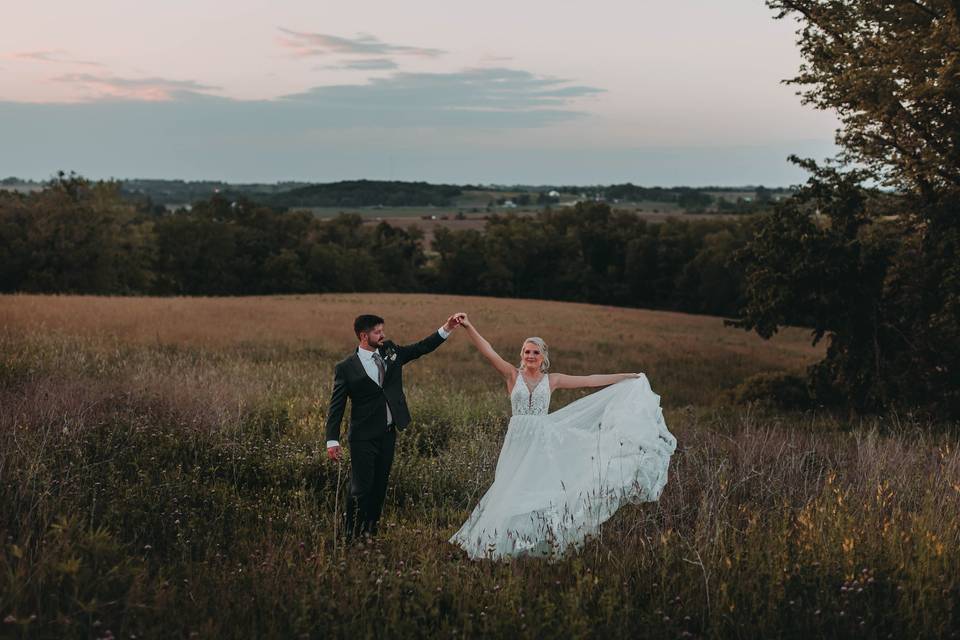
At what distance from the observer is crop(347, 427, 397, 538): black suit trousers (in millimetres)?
7484

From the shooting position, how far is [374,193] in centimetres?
18925

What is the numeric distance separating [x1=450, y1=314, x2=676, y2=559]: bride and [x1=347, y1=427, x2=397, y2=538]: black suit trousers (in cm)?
90

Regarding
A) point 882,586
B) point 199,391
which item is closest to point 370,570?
point 882,586

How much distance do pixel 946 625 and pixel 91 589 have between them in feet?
17.6

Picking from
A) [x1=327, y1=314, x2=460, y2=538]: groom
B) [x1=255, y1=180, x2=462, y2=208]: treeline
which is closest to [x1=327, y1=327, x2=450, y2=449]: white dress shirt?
[x1=327, y1=314, x2=460, y2=538]: groom

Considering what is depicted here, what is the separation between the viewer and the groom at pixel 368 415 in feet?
24.5

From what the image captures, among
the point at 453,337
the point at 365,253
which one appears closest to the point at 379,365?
the point at 453,337

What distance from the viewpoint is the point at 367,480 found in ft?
24.7

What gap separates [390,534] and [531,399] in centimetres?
176

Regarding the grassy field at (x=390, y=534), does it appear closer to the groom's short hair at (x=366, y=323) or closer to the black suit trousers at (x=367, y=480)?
the black suit trousers at (x=367, y=480)

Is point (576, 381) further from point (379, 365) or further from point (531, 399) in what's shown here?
point (379, 365)

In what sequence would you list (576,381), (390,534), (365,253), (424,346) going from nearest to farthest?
1. (390,534)
2. (576,381)
3. (424,346)
4. (365,253)

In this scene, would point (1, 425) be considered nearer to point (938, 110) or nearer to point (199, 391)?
point (199, 391)

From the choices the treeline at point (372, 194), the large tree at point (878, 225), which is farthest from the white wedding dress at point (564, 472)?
the treeline at point (372, 194)
